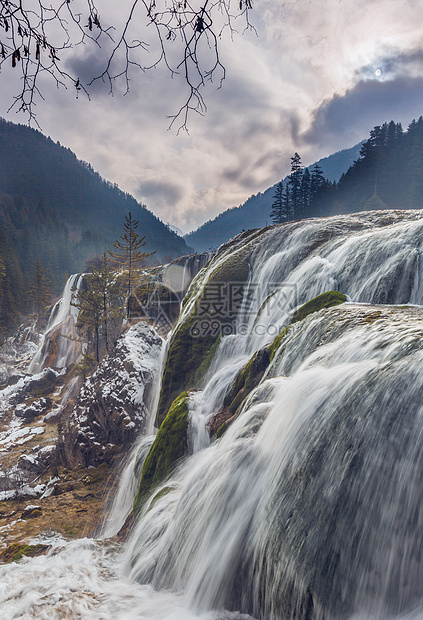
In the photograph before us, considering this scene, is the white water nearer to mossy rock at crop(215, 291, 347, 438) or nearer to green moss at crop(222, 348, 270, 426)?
mossy rock at crop(215, 291, 347, 438)

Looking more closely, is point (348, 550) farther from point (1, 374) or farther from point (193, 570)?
point (1, 374)

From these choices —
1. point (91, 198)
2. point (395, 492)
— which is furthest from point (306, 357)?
point (91, 198)

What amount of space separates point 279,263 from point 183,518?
10616mm

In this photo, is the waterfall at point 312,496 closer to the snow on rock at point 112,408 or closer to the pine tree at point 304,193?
the snow on rock at point 112,408

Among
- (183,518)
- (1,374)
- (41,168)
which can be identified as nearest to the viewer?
(183,518)

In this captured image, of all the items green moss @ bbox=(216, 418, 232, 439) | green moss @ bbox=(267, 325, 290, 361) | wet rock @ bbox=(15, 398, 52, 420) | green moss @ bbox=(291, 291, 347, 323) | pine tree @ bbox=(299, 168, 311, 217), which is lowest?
wet rock @ bbox=(15, 398, 52, 420)

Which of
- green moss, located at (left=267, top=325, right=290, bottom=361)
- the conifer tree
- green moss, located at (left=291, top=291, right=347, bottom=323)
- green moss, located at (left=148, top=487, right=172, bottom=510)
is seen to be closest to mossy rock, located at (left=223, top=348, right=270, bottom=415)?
green moss, located at (left=267, top=325, right=290, bottom=361)

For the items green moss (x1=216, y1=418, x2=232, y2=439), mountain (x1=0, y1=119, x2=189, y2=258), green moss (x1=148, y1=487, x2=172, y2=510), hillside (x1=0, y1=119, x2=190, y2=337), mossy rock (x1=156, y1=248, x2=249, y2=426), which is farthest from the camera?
mountain (x1=0, y1=119, x2=189, y2=258)

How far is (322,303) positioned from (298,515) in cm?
595

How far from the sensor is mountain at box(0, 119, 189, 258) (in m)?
140

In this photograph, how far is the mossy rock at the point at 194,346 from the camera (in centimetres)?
1261

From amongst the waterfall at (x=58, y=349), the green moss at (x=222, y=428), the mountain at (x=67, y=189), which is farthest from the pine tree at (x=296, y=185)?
the mountain at (x=67, y=189)

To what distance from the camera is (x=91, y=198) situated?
162250 millimetres

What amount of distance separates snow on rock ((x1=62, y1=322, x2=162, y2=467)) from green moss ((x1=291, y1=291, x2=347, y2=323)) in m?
9.16
